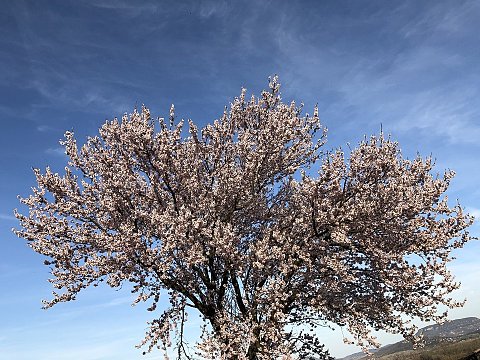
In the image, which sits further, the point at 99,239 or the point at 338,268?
the point at 99,239

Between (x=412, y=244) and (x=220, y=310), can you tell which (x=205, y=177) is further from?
(x=412, y=244)

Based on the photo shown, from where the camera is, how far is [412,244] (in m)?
17.0

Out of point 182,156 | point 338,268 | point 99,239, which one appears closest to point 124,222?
point 99,239

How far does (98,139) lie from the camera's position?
63.9 ft

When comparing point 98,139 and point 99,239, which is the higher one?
point 98,139

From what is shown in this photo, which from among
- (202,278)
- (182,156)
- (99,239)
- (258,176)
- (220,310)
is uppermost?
(182,156)

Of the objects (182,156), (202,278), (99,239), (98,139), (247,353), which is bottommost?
(247,353)

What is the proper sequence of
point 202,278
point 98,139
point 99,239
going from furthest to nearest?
point 98,139
point 202,278
point 99,239

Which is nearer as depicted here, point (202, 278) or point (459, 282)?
point (459, 282)

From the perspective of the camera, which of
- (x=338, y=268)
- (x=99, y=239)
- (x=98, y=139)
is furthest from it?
(x=98, y=139)

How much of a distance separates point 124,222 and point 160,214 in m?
1.51

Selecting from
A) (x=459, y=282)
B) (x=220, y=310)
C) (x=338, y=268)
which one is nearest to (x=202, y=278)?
(x=220, y=310)

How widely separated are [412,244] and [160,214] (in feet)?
34.1

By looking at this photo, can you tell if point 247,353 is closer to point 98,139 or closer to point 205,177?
point 205,177
